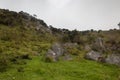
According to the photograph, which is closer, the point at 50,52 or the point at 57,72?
the point at 57,72

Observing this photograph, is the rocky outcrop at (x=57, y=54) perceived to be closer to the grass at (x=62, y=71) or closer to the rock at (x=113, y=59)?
the grass at (x=62, y=71)

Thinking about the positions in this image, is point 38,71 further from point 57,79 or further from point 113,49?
point 113,49

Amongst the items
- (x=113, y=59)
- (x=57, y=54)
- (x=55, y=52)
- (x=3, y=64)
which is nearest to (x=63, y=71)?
(x=3, y=64)

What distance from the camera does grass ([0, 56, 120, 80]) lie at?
2923 cm

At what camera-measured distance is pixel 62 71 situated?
31578 millimetres

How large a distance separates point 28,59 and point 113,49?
2207cm

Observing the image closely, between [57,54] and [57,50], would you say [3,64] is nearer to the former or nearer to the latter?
[57,54]

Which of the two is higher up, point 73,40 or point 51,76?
point 73,40

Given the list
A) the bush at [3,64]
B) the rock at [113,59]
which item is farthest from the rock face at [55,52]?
the rock at [113,59]

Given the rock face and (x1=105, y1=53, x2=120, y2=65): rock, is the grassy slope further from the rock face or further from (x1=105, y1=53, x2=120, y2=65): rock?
the rock face

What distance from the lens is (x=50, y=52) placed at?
40.2 metres

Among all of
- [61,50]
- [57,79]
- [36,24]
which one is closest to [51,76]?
[57,79]

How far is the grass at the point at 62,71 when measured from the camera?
95.9 feet

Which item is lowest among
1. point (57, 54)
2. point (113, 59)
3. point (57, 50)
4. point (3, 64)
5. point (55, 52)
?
point (3, 64)
